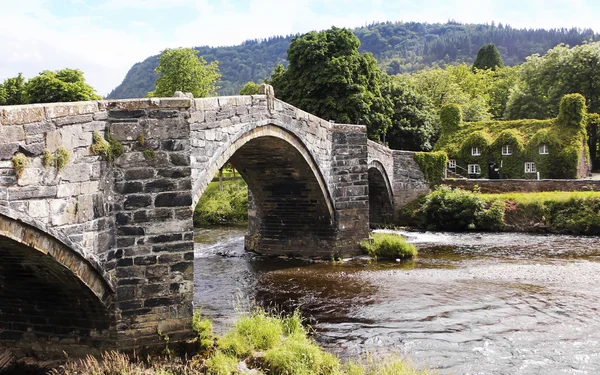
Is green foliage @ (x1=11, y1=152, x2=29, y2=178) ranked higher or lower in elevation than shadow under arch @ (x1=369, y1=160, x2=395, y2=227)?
higher

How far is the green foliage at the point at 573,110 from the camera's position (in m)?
32.7

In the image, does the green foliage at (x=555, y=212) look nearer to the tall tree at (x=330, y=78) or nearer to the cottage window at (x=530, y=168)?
the tall tree at (x=330, y=78)

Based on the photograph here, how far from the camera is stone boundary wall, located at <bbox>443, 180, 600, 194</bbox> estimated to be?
25.8 metres

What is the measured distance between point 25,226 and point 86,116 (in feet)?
5.94

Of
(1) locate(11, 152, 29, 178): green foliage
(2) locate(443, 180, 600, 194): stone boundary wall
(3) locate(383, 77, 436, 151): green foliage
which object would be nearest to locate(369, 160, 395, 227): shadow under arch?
(2) locate(443, 180, 600, 194): stone boundary wall

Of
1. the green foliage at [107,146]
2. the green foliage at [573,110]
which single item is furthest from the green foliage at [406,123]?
the green foliage at [107,146]

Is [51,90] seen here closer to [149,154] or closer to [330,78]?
[330,78]

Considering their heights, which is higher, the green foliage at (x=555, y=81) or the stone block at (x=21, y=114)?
the green foliage at (x=555, y=81)

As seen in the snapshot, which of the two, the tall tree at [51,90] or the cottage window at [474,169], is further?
the cottage window at [474,169]

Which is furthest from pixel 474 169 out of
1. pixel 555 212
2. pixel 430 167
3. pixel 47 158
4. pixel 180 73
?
pixel 47 158

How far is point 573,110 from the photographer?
107 feet

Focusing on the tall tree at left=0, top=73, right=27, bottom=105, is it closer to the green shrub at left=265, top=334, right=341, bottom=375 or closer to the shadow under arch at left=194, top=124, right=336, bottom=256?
the shadow under arch at left=194, top=124, right=336, bottom=256

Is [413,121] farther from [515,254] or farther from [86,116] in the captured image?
[86,116]

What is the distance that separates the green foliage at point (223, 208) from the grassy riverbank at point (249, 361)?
772 inches
